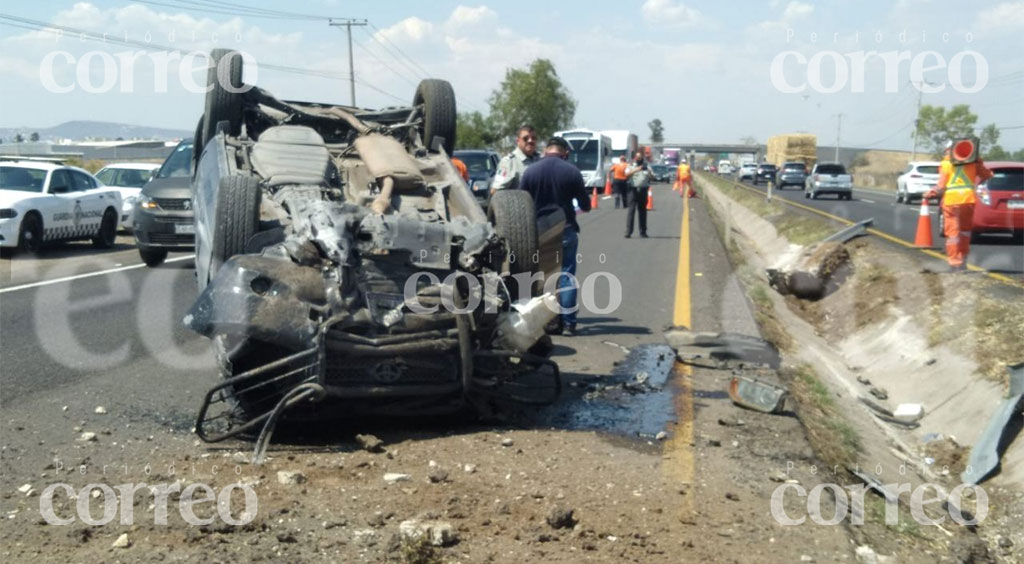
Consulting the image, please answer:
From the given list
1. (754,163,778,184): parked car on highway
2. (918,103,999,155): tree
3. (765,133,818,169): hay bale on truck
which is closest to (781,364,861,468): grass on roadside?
(754,163,778,184): parked car on highway

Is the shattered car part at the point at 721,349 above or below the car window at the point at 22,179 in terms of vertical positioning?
below

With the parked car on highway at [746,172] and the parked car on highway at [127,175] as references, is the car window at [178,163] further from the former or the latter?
the parked car on highway at [746,172]

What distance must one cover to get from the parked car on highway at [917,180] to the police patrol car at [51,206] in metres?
28.8

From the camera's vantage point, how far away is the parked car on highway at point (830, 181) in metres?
45.4

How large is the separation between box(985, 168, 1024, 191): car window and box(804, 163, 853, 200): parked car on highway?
1006 inches

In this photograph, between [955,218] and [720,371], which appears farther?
[955,218]

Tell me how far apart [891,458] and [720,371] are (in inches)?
55.6

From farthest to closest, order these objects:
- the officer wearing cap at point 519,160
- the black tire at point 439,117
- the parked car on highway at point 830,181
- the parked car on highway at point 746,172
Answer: the parked car on highway at point 746,172, the parked car on highway at point 830,181, the officer wearing cap at point 519,160, the black tire at point 439,117

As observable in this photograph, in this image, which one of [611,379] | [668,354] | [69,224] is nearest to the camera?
[611,379]

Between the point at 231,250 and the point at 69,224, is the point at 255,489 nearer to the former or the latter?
the point at 231,250

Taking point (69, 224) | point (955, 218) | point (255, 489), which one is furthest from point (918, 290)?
point (69, 224)

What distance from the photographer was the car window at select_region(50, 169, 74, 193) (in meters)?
19.0

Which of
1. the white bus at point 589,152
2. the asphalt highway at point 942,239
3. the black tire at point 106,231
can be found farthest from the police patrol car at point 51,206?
the white bus at point 589,152

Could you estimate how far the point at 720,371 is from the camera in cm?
838
